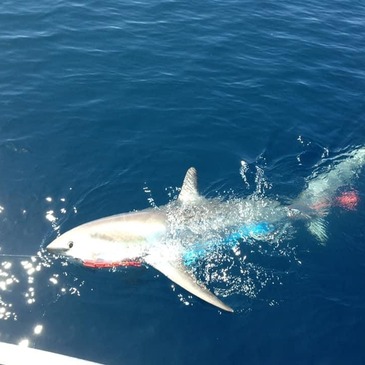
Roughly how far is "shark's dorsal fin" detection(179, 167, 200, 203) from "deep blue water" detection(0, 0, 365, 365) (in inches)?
40.6

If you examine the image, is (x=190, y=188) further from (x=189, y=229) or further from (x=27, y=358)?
(x=27, y=358)

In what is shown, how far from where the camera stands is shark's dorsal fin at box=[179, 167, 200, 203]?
13.7m

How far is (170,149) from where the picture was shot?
16.7 metres

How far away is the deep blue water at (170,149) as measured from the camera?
10836 mm

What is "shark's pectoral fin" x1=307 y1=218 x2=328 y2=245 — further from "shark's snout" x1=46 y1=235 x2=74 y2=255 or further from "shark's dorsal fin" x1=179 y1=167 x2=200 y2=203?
"shark's snout" x1=46 y1=235 x2=74 y2=255

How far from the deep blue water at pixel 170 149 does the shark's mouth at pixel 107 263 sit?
254 mm

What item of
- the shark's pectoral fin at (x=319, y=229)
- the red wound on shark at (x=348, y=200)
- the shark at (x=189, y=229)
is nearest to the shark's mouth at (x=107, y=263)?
the shark at (x=189, y=229)

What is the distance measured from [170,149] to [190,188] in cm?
→ 338

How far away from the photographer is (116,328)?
35.3 ft

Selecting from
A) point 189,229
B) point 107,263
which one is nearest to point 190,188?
point 189,229

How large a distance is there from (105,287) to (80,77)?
12.2 meters

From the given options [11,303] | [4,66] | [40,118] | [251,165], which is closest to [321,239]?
[251,165]

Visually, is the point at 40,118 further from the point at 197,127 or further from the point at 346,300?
the point at 346,300

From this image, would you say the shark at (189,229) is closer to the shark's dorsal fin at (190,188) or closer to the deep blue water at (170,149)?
the shark's dorsal fin at (190,188)
